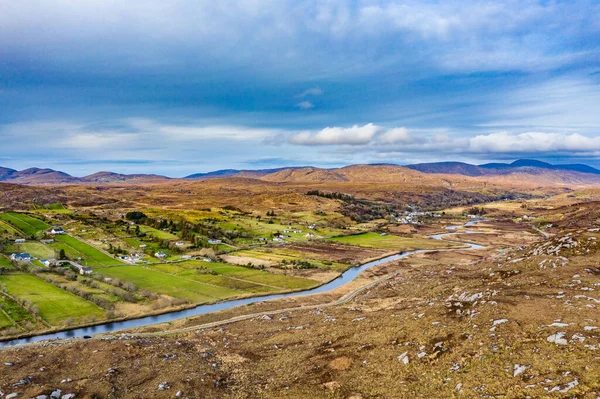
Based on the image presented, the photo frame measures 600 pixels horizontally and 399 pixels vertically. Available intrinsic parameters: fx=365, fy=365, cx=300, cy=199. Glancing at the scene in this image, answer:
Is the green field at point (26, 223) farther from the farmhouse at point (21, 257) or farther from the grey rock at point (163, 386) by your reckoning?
the grey rock at point (163, 386)

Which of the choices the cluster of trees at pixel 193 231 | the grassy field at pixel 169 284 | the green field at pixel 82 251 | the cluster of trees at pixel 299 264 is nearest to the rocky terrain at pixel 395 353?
the grassy field at pixel 169 284

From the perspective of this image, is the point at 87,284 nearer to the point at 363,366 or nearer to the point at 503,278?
the point at 363,366

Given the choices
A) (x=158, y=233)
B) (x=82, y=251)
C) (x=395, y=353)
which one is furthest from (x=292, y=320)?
(x=158, y=233)

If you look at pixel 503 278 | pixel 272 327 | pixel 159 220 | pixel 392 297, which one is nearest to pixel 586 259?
pixel 503 278

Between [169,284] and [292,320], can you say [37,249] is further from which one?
[292,320]

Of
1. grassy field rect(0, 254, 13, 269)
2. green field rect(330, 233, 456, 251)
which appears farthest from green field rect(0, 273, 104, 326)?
green field rect(330, 233, 456, 251)
